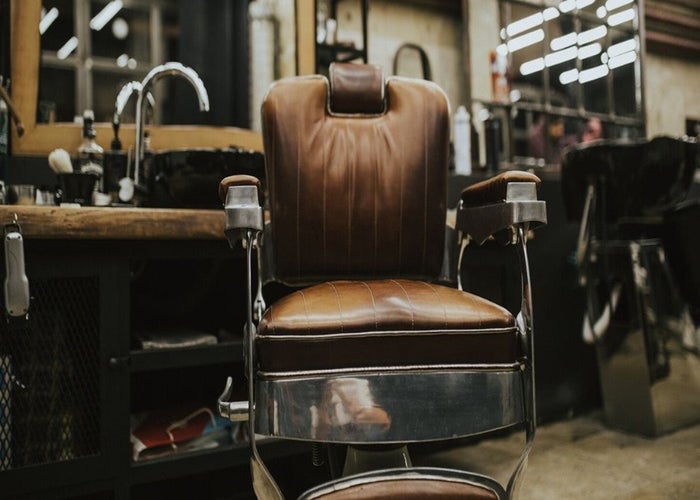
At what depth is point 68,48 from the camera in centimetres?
229

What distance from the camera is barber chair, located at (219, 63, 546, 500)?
1.01 metres

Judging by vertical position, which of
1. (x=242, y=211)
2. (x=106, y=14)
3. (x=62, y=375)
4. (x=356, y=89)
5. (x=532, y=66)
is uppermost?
(x=106, y=14)

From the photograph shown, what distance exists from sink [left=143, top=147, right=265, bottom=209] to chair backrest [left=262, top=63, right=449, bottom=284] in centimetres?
22

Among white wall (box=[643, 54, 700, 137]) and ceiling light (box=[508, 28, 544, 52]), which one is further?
white wall (box=[643, 54, 700, 137])

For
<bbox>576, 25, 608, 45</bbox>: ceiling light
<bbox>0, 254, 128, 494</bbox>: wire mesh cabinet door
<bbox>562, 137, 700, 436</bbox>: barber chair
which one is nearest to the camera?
<bbox>0, 254, 128, 494</bbox>: wire mesh cabinet door

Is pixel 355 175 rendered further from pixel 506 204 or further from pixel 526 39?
pixel 526 39

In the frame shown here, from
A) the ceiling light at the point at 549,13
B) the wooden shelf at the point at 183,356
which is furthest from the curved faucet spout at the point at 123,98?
the ceiling light at the point at 549,13

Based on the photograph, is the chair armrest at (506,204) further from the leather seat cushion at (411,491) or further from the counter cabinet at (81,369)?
the counter cabinet at (81,369)

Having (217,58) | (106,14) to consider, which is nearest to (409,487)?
(217,58)

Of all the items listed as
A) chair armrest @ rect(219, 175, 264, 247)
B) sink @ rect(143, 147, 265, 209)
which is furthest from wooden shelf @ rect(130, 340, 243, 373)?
chair armrest @ rect(219, 175, 264, 247)

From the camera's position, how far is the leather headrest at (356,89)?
4.97 feet

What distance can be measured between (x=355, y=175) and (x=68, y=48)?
1480 mm

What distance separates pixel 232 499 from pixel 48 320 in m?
0.81

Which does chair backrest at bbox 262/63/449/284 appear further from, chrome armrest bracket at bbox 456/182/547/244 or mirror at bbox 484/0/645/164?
mirror at bbox 484/0/645/164
